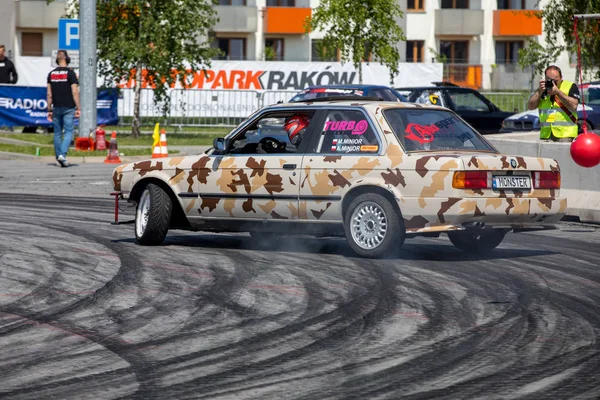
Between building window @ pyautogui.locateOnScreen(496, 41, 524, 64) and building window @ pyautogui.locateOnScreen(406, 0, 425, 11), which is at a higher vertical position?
building window @ pyautogui.locateOnScreen(406, 0, 425, 11)

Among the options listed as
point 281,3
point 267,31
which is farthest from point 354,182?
point 281,3

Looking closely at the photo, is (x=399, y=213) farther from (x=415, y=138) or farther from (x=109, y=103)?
(x=109, y=103)

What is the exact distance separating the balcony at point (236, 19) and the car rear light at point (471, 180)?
55.6 meters

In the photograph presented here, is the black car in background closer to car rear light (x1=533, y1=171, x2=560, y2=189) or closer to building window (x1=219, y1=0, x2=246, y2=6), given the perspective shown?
car rear light (x1=533, y1=171, x2=560, y2=189)

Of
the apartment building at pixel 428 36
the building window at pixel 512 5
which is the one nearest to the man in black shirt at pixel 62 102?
the apartment building at pixel 428 36

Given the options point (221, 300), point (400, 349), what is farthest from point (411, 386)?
point (221, 300)

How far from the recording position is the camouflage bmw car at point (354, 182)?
1094 centimetres

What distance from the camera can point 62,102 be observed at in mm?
23688

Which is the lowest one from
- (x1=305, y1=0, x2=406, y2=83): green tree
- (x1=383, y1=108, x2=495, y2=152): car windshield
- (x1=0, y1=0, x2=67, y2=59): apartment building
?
(x1=383, y1=108, x2=495, y2=152): car windshield

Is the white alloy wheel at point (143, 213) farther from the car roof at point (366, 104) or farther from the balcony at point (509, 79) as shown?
the balcony at point (509, 79)

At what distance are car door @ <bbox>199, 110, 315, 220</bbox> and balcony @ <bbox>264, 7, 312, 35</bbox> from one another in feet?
181

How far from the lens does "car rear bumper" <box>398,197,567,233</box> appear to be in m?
10.8

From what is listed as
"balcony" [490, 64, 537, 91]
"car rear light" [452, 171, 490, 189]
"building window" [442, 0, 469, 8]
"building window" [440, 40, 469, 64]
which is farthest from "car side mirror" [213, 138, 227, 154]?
"building window" [442, 0, 469, 8]

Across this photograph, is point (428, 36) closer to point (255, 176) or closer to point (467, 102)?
point (467, 102)
